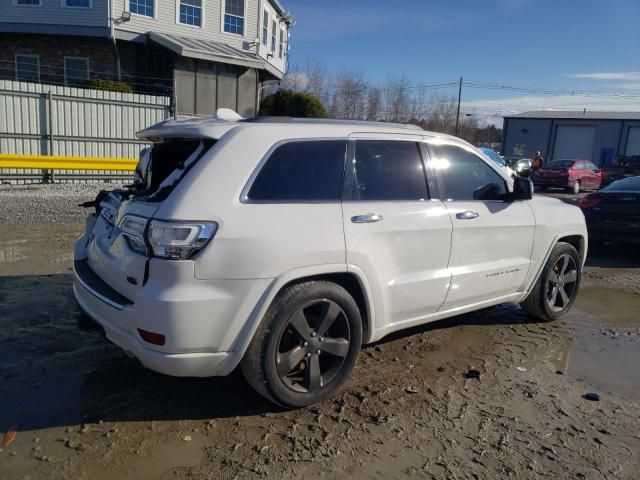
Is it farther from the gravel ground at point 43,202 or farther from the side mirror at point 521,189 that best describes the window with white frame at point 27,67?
the side mirror at point 521,189

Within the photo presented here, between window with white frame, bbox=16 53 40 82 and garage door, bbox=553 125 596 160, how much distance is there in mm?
43070

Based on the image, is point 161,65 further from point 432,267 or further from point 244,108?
point 432,267

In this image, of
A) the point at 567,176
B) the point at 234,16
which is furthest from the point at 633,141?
the point at 234,16

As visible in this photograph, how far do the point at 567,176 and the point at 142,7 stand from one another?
18788 mm

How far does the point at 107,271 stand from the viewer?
11.2 ft

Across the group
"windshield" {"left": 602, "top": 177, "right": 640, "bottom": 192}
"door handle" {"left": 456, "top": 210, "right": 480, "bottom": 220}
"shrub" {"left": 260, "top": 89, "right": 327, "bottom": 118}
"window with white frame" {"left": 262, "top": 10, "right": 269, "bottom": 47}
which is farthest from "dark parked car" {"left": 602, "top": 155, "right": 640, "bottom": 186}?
"door handle" {"left": 456, "top": 210, "right": 480, "bottom": 220}

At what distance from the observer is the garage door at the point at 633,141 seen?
47409 mm

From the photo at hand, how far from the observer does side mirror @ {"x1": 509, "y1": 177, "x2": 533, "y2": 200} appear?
4633 millimetres

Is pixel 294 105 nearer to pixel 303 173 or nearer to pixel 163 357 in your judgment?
pixel 303 173

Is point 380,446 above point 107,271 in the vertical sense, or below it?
below

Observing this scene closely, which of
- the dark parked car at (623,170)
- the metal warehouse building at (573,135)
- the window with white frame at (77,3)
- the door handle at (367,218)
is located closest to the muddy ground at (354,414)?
the door handle at (367,218)

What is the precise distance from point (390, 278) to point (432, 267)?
0.45 meters

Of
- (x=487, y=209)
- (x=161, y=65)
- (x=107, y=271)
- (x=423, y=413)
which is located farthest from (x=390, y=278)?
(x=161, y=65)

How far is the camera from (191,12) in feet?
77.1
